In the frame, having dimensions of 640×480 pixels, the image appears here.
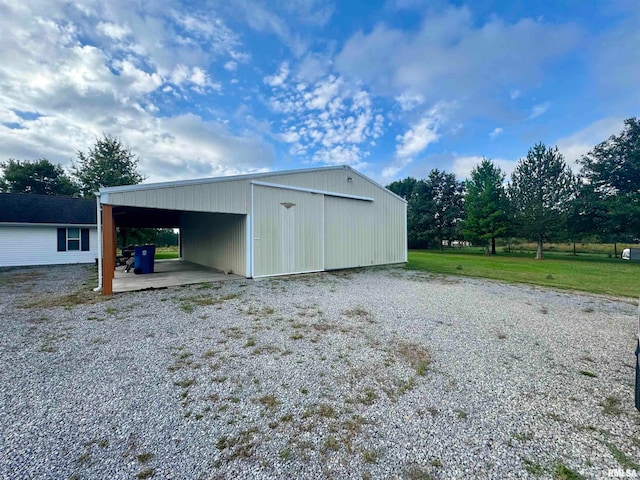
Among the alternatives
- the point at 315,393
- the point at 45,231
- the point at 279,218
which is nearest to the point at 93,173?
the point at 45,231

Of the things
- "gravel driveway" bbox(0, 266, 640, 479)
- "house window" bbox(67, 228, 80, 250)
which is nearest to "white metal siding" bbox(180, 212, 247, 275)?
"gravel driveway" bbox(0, 266, 640, 479)

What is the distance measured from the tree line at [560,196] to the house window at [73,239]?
27159 millimetres

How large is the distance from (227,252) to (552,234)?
75.0ft

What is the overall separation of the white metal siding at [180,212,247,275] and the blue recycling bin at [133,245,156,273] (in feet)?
7.66

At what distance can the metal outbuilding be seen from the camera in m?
7.11

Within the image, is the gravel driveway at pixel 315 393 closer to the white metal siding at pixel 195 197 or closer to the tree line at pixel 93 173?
the white metal siding at pixel 195 197

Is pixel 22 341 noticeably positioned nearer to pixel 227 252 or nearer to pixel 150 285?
pixel 150 285

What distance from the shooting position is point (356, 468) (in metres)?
1.75

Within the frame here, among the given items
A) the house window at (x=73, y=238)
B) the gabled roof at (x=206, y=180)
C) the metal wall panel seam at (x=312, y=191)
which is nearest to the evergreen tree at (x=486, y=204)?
the metal wall panel seam at (x=312, y=191)

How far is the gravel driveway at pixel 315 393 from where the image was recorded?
181 cm

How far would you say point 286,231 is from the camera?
9.50m

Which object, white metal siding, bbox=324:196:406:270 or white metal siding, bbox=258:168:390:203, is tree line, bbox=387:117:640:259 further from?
white metal siding, bbox=258:168:390:203

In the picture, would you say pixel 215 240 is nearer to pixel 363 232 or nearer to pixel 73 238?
pixel 363 232

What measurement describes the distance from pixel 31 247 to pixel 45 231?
930 mm
